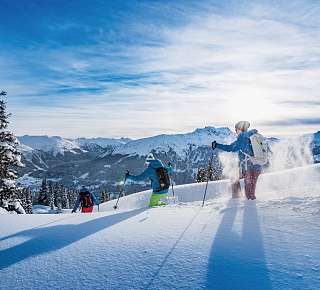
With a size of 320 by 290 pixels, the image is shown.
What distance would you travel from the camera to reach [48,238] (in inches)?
225

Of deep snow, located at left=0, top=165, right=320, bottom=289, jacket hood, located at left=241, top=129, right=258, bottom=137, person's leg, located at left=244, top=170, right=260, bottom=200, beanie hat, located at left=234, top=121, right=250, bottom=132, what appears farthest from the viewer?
beanie hat, located at left=234, top=121, right=250, bottom=132

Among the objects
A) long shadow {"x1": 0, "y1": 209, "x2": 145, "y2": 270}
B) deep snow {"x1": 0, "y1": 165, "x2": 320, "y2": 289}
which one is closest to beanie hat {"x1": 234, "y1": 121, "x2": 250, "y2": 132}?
deep snow {"x1": 0, "y1": 165, "x2": 320, "y2": 289}

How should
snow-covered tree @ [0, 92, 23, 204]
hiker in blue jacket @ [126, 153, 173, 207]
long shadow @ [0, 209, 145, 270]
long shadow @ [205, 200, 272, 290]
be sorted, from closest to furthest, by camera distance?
1. long shadow @ [205, 200, 272, 290]
2. long shadow @ [0, 209, 145, 270]
3. hiker in blue jacket @ [126, 153, 173, 207]
4. snow-covered tree @ [0, 92, 23, 204]

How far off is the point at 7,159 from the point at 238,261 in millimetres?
24285

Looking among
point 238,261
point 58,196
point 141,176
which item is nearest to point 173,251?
point 238,261

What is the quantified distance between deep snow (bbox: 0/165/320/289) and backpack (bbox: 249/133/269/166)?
245cm

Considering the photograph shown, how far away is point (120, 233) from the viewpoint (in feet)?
18.8

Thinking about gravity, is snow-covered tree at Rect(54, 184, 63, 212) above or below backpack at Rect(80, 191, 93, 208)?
below

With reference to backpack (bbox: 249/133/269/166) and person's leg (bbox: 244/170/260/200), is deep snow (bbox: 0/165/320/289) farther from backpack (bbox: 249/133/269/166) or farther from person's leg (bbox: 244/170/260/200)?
backpack (bbox: 249/133/269/166)

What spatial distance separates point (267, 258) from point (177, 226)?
6.95 ft

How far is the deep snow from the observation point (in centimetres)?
359

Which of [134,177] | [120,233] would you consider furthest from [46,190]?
[120,233]

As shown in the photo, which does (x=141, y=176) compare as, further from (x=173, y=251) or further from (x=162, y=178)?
(x=173, y=251)

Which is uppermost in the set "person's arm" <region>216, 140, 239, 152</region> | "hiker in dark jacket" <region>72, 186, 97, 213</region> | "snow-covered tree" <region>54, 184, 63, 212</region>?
"person's arm" <region>216, 140, 239, 152</region>
